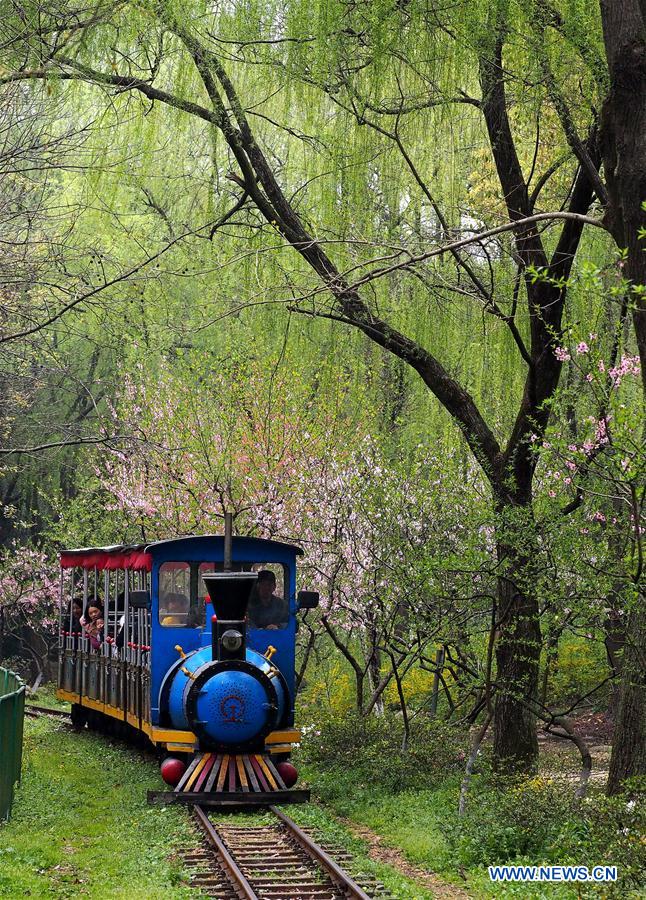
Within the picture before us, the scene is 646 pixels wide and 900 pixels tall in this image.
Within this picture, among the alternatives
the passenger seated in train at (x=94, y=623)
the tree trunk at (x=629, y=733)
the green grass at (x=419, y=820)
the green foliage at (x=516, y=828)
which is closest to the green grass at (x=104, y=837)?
the green grass at (x=419, y=820)

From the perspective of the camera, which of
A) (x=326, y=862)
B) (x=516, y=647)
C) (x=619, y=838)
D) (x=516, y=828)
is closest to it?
(x=619, y=838)

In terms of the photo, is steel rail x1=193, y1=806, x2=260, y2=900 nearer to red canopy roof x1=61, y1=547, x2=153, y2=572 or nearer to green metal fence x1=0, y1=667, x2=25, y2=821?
green metal fence x1=0, y1=667, x2=25, y2=821

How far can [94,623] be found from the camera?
17.9 m

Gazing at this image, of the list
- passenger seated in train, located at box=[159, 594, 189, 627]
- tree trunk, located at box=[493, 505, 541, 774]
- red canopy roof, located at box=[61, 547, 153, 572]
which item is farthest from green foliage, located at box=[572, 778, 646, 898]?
Answer: red canopy roof, located at box=[61, 547, 153, 572]

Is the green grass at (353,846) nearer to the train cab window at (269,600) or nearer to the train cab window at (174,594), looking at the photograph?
the train cab window at (269,600)

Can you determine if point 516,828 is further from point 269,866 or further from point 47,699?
point 47,699

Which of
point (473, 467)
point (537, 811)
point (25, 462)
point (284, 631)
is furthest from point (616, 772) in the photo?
point (25, 462)

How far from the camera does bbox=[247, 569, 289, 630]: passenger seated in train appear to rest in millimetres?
14047

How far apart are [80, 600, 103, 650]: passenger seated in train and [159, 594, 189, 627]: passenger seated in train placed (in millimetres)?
4203

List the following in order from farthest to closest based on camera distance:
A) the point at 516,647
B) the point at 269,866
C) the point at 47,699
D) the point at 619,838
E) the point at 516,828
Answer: the point at 47,699, the point at 516,647, the point at 516,828, the point at 269,866, the point at 619,838

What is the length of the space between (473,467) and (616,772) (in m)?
5.52

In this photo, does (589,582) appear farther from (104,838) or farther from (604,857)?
(104,838)

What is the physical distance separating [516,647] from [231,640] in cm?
309

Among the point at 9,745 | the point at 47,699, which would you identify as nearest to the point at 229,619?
the point at 9,745
